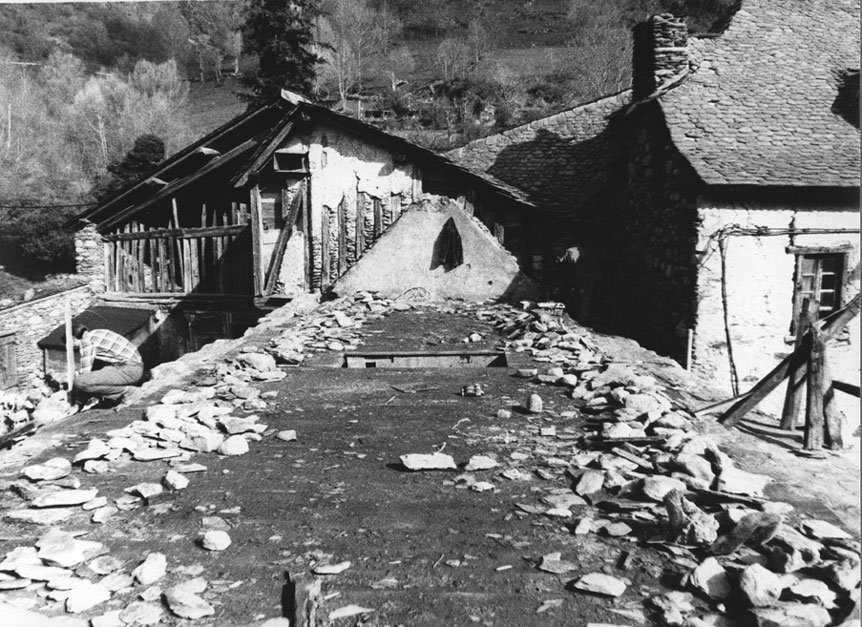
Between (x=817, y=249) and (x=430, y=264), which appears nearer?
(x=817, y=249)

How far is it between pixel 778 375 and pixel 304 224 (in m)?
10.2

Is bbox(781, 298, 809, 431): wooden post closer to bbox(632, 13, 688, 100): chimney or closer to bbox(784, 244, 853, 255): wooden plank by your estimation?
bbox(784, 244, 853, 255): wooden plank

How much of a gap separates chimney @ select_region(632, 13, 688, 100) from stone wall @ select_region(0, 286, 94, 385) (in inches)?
688

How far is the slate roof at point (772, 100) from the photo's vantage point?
10.4 m

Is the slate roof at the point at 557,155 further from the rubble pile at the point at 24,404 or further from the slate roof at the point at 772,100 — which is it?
the rubble pile at the point at 24,404

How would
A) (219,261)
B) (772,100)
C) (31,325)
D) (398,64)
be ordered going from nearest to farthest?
1. (772,100)
2. (219,261)
3. (31,325)
4. (398,64)

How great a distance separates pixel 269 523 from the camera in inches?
121

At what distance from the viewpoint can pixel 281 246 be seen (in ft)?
43.1

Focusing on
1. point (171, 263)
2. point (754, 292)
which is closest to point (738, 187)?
point (754, 292)

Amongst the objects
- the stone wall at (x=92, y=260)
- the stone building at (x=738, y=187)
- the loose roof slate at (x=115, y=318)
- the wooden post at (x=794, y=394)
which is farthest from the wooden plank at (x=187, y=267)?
the wooden post at (x=794, y=394)

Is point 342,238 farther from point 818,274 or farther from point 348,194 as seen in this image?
point 818,274

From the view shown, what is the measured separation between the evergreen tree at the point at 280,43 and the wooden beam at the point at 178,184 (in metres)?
10.1

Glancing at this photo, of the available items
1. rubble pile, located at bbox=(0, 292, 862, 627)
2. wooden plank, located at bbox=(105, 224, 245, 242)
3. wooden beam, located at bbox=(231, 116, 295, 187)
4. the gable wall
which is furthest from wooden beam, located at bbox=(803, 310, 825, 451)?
wooden plank, located at bbox=(105, 224, 245, 242)

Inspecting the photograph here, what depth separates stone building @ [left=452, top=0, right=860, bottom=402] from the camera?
34.3ft
